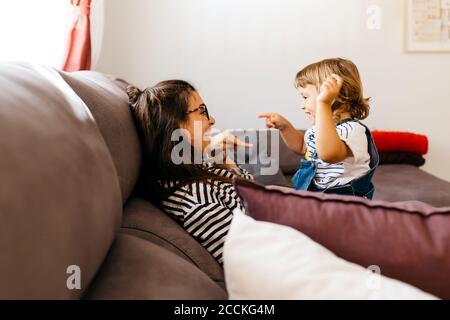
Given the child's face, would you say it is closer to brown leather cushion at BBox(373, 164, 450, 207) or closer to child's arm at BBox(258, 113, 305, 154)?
child's arm at BBox(258, 113, 305, 154)

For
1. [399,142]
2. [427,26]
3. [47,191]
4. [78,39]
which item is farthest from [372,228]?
[427,26]

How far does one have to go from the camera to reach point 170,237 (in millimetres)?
945

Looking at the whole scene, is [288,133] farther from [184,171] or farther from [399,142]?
[399,142]

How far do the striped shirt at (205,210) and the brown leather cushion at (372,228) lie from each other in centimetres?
27

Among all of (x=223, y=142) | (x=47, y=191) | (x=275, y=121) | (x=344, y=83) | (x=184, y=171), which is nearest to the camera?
(x=47, y=191)

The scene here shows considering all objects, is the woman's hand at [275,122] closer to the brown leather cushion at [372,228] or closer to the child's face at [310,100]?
the child's face at [310,100]

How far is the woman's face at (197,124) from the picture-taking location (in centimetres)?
124

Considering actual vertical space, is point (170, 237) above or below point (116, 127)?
below

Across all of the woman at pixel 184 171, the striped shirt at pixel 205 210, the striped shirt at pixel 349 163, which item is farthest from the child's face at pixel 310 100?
the striped shirt at pixel 205 210

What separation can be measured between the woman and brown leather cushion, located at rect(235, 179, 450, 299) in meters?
0.30

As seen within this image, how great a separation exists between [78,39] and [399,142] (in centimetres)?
188

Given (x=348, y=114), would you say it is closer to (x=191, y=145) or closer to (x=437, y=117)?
(x=191, y=145)

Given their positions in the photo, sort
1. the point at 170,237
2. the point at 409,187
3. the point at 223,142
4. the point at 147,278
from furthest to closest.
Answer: the point at 409,187
the point at 223,142
the point at 170,237
the point at 147,278

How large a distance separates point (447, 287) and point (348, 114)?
1015 mm
